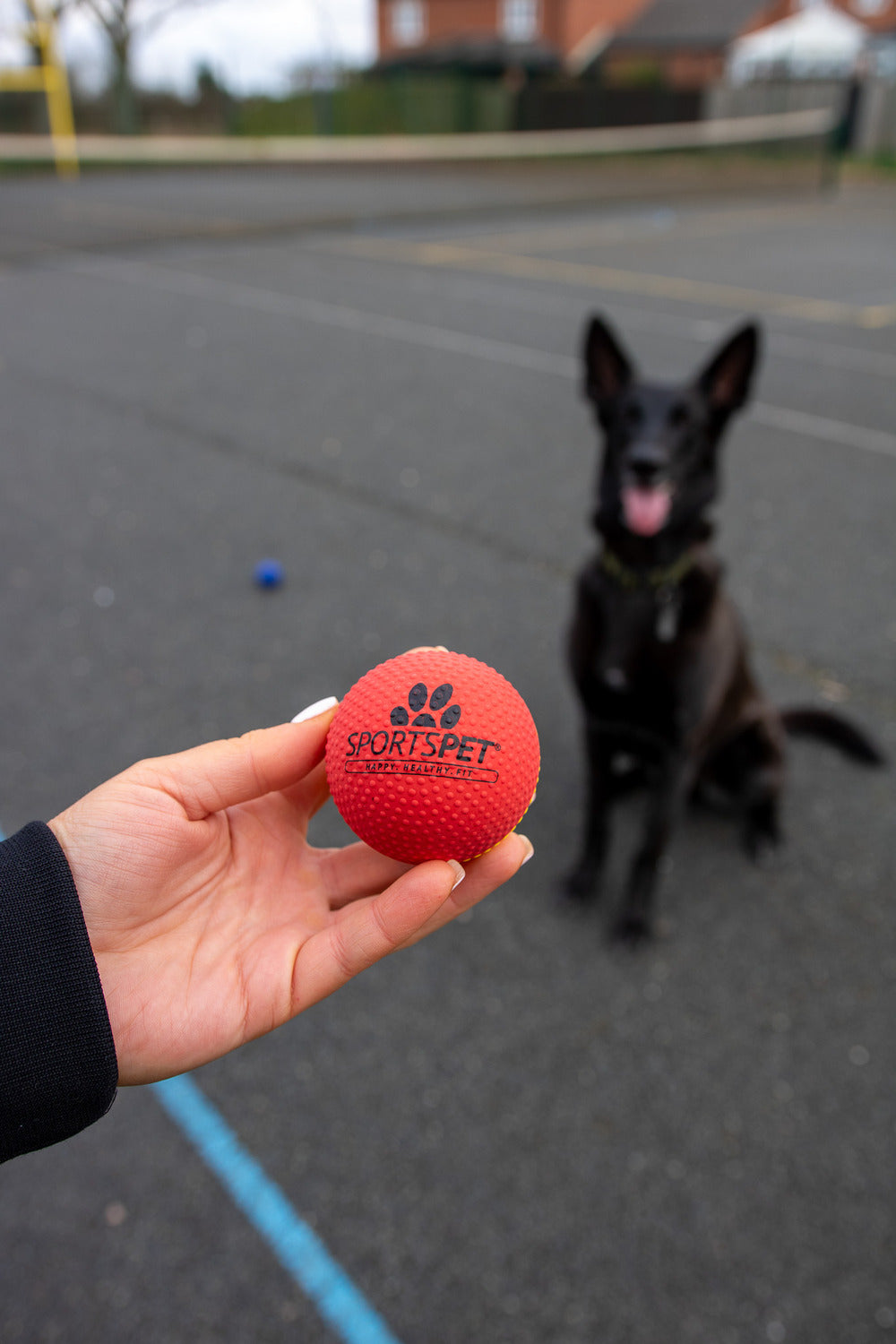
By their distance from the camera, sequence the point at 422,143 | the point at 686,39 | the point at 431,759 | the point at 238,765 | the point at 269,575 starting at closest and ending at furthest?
the point at 431,759 < the point at 238,765 < the point at 269,575 < the point at 422,143 < the point at 686,39

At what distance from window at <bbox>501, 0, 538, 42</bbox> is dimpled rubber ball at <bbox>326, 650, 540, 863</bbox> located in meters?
48.1

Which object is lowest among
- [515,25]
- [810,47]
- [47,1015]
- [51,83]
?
[47,1015]

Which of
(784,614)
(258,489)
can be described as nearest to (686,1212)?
(784,614)

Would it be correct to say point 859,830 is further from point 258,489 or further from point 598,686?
point 258,489

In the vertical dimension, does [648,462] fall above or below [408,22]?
below

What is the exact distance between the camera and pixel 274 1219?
219 cm

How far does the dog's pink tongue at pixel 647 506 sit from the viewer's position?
273 cm

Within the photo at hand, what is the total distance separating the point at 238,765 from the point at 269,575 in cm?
354

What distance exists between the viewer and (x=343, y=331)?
10.3m

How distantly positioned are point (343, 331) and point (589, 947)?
8841 mm

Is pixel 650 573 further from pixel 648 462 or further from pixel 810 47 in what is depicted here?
pixel 810 47

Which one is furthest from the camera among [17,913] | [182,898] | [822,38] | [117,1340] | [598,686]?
[822,38]

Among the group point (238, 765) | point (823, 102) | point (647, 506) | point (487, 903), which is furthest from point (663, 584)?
point (823, 102)

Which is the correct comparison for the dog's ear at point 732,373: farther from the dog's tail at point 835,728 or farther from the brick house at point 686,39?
the brick house at point 686,39
